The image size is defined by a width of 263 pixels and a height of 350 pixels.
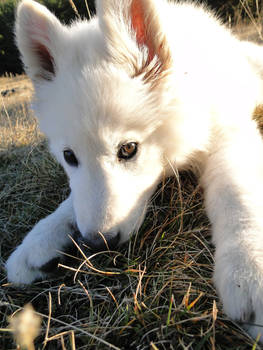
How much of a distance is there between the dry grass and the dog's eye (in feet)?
1.09

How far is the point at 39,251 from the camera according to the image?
1770 mm

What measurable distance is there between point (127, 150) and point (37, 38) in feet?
2.81

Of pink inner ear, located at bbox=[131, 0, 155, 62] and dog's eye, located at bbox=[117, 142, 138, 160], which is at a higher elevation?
pink inner ear, located at bbox=[131, 0, 155, 62]

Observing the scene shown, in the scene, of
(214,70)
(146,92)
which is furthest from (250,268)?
(214,70)

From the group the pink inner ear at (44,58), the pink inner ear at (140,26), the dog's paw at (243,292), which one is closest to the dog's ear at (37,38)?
the pink inner ear at (44,58)

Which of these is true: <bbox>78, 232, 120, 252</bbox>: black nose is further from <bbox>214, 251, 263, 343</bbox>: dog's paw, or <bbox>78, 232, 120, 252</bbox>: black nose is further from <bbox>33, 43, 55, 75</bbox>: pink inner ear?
<bbox>33, 43, 55, 75</bbox>: pink inner ear

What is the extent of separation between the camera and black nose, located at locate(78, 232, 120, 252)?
1.49m

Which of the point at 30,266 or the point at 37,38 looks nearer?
the point at 30,266

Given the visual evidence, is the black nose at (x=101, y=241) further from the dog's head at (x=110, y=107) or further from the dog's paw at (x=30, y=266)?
the dog's paw at (x=30, y=266)

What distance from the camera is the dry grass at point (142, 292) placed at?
3.88 ft

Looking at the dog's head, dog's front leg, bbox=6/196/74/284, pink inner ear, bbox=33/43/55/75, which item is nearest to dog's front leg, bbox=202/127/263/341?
the dog's head

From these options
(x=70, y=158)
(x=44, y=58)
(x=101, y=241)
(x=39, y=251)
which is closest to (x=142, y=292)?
(x=101, y=241)

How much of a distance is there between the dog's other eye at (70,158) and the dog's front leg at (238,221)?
2.43 feet

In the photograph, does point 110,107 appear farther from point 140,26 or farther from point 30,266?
point 30,266
